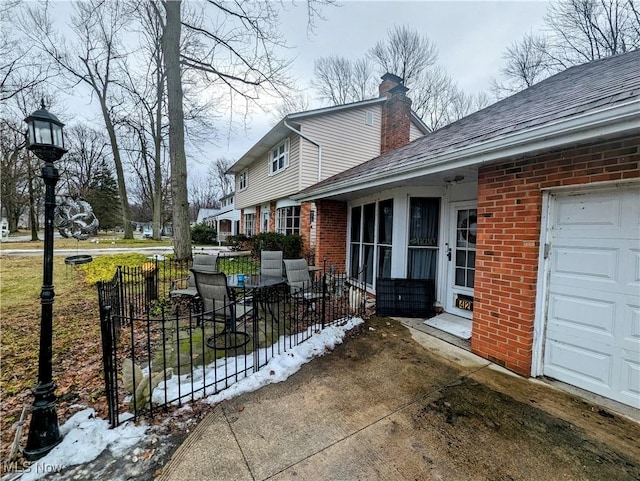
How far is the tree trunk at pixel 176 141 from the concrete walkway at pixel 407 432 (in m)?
7.99

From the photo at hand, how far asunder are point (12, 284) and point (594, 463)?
39.1 ft

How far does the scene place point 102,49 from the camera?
60.6ft

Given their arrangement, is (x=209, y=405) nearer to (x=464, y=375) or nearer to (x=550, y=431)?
(x=464, y=375)

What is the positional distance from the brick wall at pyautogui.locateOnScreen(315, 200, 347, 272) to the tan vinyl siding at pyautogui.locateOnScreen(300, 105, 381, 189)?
2.33 m

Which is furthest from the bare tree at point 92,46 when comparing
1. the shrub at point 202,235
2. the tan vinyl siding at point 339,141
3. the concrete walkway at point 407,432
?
the concrete walkway at point 407,432

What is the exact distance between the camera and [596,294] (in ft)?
9.64

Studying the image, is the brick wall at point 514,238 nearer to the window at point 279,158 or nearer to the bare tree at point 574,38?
the window at point 279,158

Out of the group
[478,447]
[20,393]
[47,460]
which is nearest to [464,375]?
[478,447]

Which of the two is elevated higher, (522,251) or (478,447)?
(522,251)

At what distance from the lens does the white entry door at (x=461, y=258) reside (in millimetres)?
4977

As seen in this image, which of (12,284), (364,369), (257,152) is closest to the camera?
(364,369)

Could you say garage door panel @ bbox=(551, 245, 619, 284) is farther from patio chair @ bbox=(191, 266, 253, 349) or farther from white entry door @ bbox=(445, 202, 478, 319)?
patio chair @ bbox=(191, 266, 253, 349)

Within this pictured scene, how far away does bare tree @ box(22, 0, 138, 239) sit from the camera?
1134 cm

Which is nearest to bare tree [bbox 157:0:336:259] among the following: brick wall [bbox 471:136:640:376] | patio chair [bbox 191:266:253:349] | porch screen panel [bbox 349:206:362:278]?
porch screen panel [bbox 349:206:362:278]
